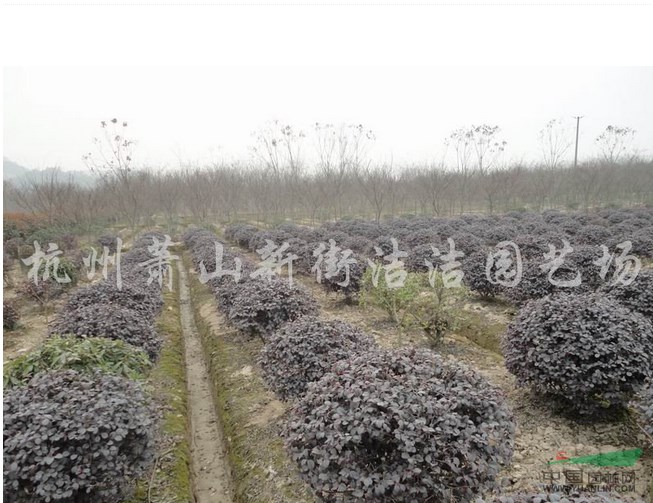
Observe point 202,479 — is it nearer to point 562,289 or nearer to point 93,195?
point 562,289

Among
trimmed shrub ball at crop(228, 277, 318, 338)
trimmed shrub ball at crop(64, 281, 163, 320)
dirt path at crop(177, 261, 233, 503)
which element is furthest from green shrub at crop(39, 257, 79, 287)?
trimmed shrub ball at crop(228, 277, 318, 338)

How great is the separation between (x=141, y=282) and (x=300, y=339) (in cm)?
427

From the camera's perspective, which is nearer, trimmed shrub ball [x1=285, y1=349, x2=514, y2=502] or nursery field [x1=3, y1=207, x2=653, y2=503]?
trimmed shrub ball [x1=285, y1=349, x2=514, y2=502]

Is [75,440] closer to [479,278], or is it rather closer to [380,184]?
[479,278]

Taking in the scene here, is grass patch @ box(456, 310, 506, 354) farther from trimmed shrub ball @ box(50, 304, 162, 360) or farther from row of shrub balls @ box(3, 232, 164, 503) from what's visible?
row of shrub balls @ box(3, 232, 164, 503)

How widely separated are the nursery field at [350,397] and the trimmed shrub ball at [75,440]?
12 mm

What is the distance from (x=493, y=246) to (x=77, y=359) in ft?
35.5

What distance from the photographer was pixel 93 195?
21.2m

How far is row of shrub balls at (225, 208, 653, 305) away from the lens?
6.93m

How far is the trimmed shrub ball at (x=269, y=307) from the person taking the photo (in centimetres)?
573

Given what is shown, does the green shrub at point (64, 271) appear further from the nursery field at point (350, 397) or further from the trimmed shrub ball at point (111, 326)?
the trimmed shrub ball at point (111, 326)

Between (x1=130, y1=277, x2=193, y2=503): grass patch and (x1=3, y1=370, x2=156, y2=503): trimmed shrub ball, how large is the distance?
39 centimetres

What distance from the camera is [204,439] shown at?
461 cm

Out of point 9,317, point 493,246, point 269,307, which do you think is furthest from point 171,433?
point 493,246
